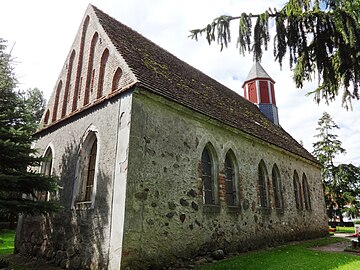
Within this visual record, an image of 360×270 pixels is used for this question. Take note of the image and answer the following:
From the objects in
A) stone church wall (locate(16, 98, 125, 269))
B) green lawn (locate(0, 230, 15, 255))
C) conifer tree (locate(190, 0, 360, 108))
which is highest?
conifer tree (locate(190, 0, 360, 108))

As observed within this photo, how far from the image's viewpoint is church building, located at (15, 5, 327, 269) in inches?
279

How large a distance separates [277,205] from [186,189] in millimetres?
7434

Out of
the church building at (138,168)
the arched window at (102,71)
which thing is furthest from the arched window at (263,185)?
the arched window at (102,71)

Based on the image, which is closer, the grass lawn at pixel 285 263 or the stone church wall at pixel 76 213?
the stone church wall at pixel 76 213

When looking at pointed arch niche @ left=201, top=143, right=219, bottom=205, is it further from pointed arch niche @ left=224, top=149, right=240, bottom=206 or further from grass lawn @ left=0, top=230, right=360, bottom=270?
grass lawn @ left=0, top=230, right=360, bottom=270

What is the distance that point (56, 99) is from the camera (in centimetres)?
1201

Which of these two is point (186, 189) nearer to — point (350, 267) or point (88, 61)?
point (350, 267)

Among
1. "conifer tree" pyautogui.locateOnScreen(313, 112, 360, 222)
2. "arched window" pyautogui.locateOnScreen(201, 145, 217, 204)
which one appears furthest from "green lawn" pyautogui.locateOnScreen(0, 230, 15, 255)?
"conifer tree" pyautogui.locateOnScreen(313, 112, 360, 222)

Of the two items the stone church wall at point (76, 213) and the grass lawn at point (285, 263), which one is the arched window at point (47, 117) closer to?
the stone church wall at point (76, 213)

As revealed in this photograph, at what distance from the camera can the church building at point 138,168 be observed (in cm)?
709

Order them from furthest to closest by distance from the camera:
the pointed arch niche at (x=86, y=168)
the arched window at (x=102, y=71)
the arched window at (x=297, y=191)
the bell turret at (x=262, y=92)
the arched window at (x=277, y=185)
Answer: the bell turret at (x=262, y=92) → the arched window at (x=297, y=191) → the arched window at (x=277, y=185) → the arched window at (x=102, y=71) → the pointed arch niche at (x=86, y=168)

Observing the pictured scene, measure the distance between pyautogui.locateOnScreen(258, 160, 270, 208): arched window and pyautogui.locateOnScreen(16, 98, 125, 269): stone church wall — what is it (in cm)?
791

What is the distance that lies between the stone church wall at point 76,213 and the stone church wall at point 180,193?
2.50 feet

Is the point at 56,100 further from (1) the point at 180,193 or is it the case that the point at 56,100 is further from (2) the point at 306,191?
(2) the point at 306,191
